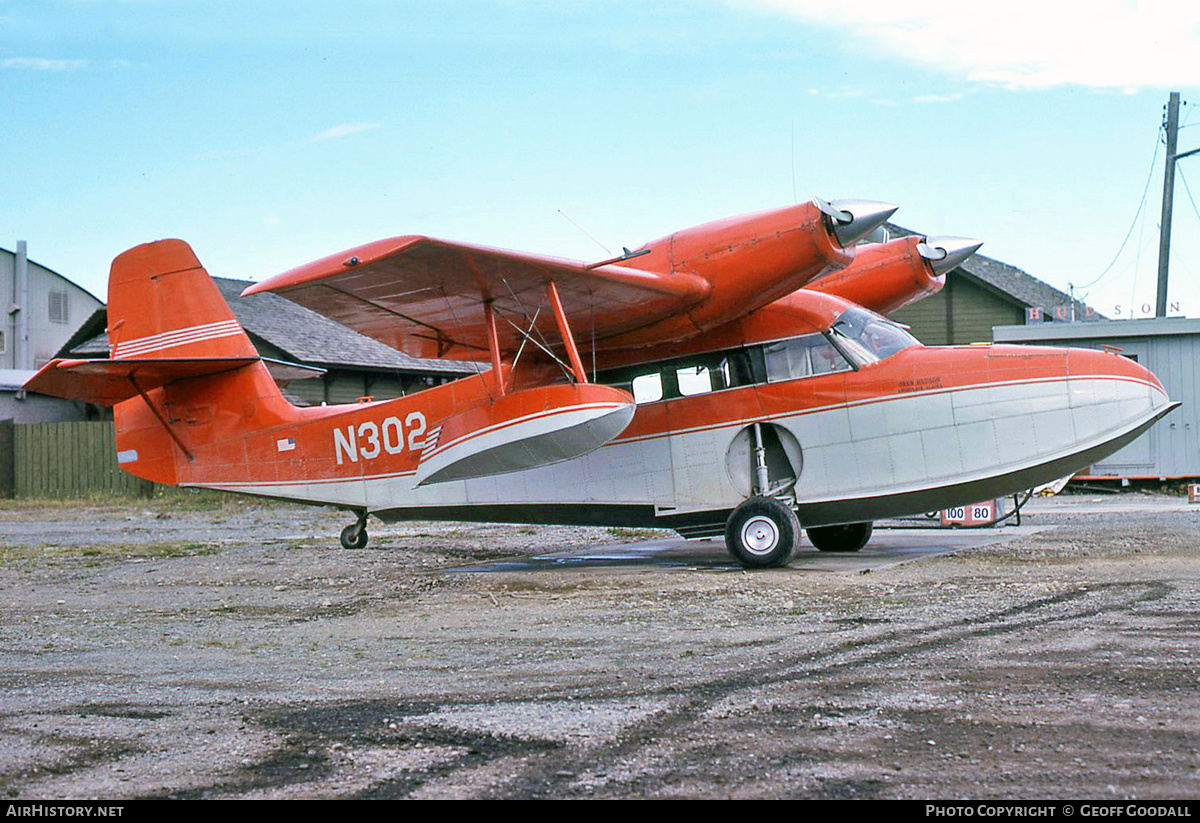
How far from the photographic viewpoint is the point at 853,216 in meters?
10.5

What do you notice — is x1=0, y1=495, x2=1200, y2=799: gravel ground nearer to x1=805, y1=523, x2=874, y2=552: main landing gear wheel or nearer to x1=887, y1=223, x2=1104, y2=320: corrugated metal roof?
x1=805, y1=523, x2=874, y2=552: main landing gear wheel

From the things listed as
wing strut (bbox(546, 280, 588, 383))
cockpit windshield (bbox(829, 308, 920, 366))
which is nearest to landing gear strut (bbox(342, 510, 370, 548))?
wing strut (bbox(546, 280, 588, 383))

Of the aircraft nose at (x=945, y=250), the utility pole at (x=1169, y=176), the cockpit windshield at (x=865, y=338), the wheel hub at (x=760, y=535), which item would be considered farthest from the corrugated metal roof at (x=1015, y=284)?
the wheel hub at (x=760, y=535)

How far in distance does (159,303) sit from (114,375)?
1.43 m

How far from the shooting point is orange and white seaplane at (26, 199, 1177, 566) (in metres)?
10.5

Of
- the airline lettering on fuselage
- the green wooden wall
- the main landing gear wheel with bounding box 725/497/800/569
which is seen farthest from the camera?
the green wooden wall

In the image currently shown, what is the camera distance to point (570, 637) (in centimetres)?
696

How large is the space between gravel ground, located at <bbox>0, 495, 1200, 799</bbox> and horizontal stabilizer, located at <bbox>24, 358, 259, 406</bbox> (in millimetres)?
2015

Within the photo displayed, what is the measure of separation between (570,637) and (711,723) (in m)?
2.64

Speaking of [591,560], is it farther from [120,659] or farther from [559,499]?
[120,659]

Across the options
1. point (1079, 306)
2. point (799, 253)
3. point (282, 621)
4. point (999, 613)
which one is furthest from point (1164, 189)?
point (282, 621)

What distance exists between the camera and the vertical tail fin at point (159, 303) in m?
13.3

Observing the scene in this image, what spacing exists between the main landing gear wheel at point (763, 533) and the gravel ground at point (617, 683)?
374 mm

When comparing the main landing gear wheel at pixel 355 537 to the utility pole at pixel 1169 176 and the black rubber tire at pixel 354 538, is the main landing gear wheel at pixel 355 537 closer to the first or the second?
the black rubber tire at pixel 354 538
